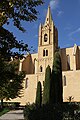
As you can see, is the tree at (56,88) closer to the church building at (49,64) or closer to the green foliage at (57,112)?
the green foliage at (57,112)

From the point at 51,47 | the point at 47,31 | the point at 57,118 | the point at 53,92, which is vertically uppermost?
the point at 47,31

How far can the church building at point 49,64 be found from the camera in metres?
50.8

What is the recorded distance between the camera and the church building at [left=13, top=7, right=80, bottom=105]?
50781 mm

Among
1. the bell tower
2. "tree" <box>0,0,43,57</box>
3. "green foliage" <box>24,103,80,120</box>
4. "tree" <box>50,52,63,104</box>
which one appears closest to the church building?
the bell tower

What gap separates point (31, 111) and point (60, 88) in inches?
245

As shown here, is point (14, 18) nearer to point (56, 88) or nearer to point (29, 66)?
point (56, 88)

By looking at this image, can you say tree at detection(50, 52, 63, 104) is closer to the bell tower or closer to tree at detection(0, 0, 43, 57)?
tree at detection(0, 0, 43, 57)

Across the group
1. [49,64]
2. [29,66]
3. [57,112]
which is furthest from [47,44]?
[57,112]

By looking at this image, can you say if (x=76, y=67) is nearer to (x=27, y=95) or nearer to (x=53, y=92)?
(x=27, y=95)

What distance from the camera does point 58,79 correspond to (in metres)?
21.2

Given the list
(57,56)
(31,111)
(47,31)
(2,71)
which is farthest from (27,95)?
(2,71)

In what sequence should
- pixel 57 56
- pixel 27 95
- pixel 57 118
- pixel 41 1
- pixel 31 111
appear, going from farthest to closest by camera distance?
pixel 27 95
pixel 57 56
pixel 31 111
pixel 57 118
pixel 41 1

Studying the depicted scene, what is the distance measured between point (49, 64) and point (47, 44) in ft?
21.2

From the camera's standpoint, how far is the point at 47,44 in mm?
61000
